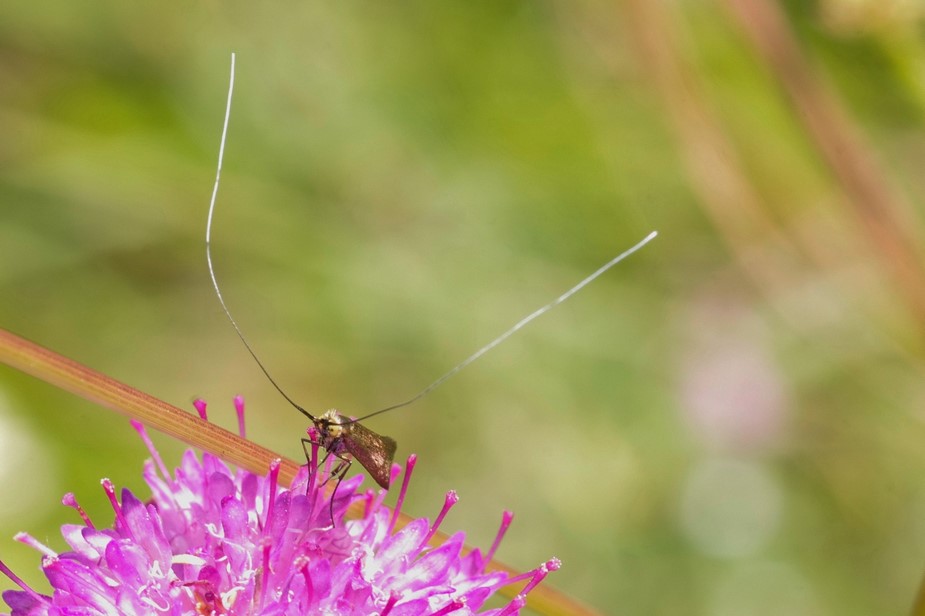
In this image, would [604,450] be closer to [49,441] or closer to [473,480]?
[473,480]

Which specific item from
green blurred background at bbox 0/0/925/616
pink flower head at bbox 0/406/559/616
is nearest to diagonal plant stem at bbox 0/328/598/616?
pink flower head at bbox 0/406/559/616

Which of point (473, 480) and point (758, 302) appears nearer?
point (473, 480)

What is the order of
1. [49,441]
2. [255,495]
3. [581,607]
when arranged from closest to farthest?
[255,495]
[581,607]
[49,441]

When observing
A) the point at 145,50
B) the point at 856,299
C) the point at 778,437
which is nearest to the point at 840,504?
the point at 778,437

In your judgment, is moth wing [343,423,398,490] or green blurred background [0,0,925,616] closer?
moth wing [343,423,398,490]

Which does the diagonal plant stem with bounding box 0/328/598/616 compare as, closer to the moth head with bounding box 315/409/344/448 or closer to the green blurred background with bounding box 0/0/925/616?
the moth head with bounding box 315/409/344/448

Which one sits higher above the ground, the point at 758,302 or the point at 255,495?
the point at 758,302

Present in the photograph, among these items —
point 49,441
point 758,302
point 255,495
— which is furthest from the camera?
point 758,302
